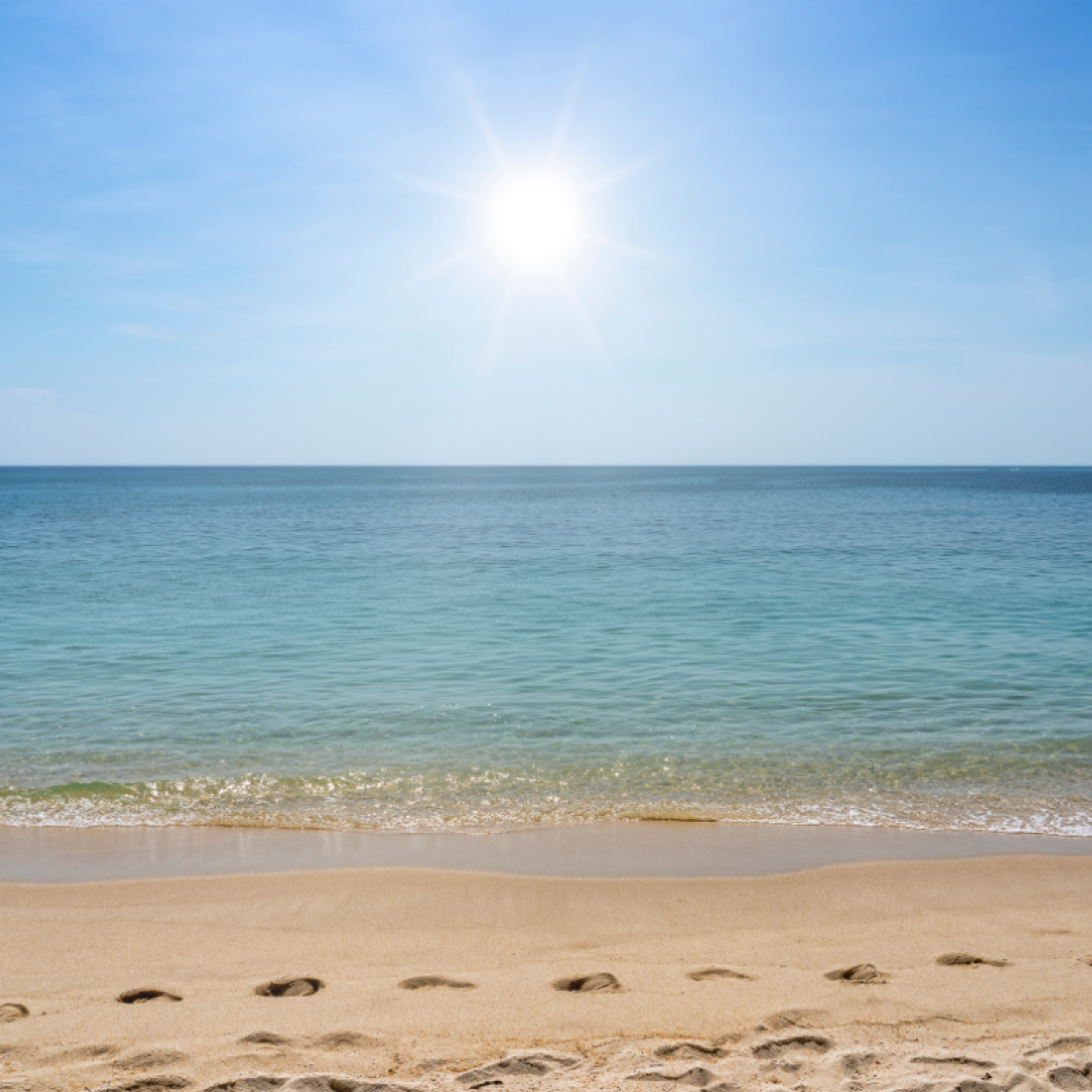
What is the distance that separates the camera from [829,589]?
83.2 feet

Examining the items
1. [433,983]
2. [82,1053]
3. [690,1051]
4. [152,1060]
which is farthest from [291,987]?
[690,1051]

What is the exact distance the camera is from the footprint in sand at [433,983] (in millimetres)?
5785

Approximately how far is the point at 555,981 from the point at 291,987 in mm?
1764

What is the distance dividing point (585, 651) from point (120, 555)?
1073 inches

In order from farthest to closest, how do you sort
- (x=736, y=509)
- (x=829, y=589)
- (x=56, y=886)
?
(x=736, y=509)
(x=829, y=589)
(x=56, y=886)

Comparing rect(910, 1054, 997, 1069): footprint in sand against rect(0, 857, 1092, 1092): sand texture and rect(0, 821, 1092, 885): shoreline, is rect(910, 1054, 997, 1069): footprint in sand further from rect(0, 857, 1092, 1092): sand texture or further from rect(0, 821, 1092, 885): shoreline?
rect(0, 821, 1092, 885): shoreline

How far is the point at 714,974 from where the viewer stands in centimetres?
593

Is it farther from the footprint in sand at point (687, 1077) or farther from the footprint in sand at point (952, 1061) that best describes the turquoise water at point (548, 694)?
the footprint in sand at point (687, 1077)

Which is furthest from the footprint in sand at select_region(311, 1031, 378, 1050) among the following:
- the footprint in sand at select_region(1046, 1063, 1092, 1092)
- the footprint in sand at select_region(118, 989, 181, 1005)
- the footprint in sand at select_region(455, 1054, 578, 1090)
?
the footprint in sand at select_region(1046, 1063, 1092, 1092)

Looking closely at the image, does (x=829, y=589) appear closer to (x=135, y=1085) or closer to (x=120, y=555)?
(x=135, y=1085)

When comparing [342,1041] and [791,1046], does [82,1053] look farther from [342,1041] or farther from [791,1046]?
[791,1046]

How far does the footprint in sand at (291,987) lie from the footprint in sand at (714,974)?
250 centimetres

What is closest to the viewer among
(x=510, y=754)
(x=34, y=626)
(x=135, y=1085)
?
(x=135, y=1085)

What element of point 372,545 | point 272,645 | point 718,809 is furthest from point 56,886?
point 372,545
